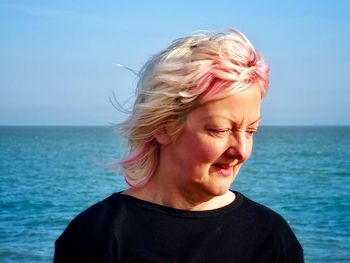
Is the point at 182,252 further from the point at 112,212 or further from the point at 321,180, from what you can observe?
the point at 321,180

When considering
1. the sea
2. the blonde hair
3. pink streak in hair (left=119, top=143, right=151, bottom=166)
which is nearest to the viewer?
the blonde hair

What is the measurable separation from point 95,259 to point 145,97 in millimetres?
569

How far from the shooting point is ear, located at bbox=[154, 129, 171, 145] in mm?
2646

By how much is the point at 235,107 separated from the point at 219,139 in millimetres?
116

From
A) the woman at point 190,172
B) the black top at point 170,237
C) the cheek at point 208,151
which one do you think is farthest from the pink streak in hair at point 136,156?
the cheek at point 208,151

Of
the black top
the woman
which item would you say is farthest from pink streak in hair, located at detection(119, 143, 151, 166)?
the black top

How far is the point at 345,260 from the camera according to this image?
12320 millimetres

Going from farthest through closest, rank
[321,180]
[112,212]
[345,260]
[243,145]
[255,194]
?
[321,180] < [255,194] < [345,260] < [112,212] < [243,145]

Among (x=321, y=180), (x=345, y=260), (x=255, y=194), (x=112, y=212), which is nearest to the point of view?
(x=112, y=212)

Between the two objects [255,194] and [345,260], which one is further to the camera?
[255,194]

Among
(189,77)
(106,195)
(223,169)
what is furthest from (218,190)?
(106,195)

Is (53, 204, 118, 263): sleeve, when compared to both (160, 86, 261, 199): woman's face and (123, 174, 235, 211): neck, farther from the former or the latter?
(160, 86, 261, 199): woman's face

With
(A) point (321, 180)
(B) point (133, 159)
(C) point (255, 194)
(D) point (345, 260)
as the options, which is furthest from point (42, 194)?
(B) point (133, 159)

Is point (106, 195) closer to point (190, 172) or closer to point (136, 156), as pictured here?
point (136, 156)
